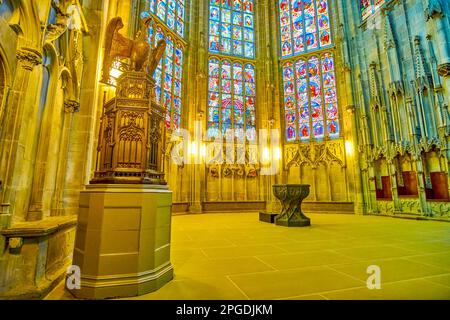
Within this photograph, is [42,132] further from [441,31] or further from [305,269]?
[441,31]

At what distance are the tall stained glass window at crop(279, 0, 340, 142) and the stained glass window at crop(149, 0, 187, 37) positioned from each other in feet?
20.8

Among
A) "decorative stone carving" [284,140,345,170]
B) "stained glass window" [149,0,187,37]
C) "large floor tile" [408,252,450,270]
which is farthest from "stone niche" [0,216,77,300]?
"decorative stone carving" [284,140,345,170]

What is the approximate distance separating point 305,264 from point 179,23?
13.5m

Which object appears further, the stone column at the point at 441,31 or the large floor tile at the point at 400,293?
the stone column at the point at 441,31

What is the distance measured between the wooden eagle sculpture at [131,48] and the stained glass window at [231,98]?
8927mm

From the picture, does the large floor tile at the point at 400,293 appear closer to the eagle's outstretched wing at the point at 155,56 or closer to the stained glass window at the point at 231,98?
the eagle's outstretched wing at the point at 155,56

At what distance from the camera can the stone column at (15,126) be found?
228 cm

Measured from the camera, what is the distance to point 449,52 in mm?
7250

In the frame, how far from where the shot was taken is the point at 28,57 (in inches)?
97.5

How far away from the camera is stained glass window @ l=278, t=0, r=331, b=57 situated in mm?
13164

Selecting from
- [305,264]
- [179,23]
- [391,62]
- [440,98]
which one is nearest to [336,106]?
[391,62]

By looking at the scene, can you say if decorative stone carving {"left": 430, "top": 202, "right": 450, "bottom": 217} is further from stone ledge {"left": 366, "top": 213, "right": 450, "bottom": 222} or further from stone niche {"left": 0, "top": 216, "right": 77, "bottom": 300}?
stone niche {"left": 0, "top": 216, "right": 77, "bottom": 300}

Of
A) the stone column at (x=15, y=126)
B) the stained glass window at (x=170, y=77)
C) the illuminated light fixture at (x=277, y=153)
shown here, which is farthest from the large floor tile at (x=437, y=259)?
the stained glass window at (x=170, y=77)
